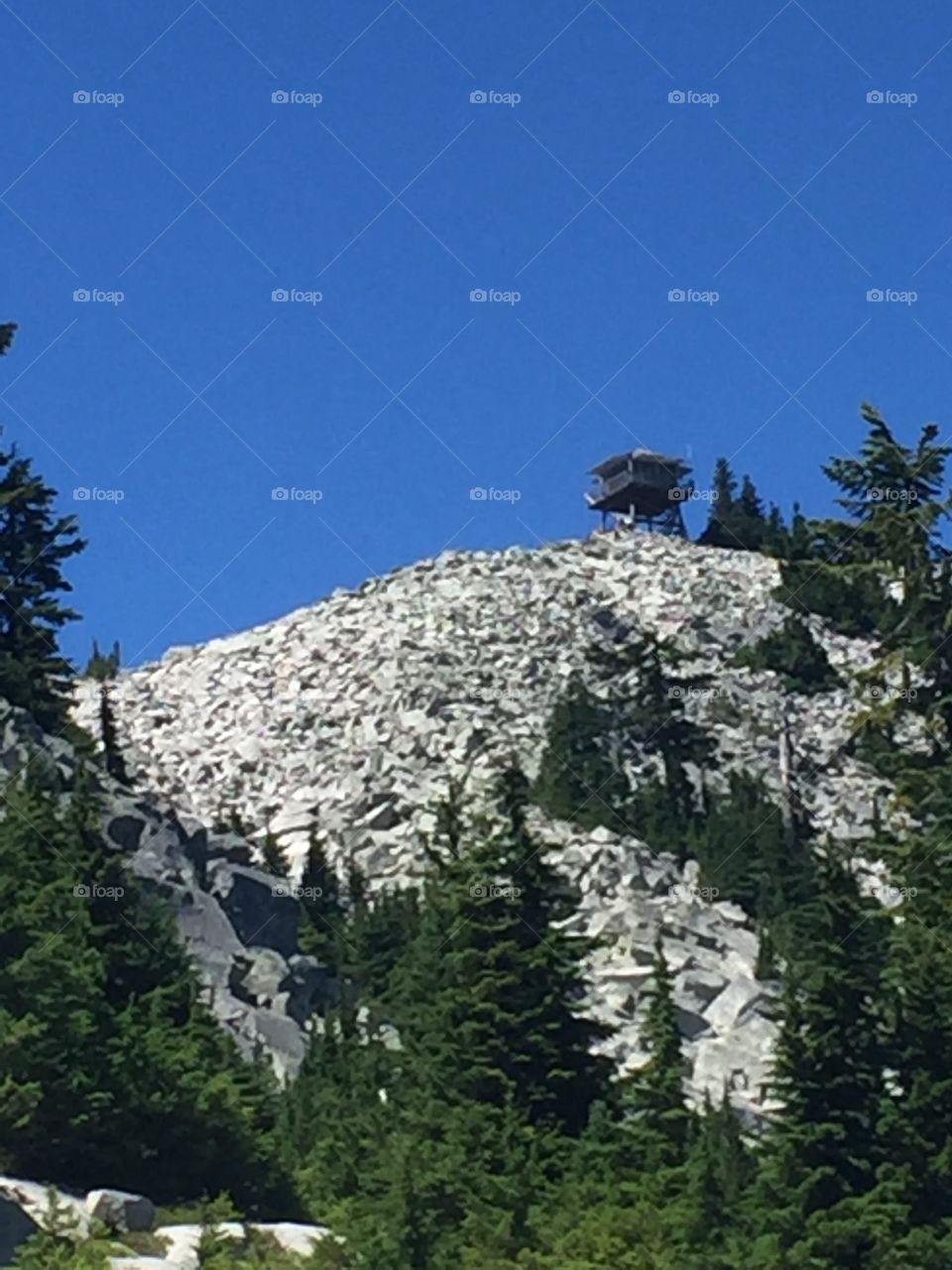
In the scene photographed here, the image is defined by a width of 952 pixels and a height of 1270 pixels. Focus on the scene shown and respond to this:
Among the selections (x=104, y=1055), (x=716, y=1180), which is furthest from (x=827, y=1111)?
(x=104, y=1055)

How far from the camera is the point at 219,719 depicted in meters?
87.4

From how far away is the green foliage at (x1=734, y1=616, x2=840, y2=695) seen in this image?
86125 mm

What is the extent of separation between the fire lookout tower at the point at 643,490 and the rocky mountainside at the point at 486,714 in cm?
202

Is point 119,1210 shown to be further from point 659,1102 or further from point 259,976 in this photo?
point 259,976

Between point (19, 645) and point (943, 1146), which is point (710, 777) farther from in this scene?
point (943, 1146)

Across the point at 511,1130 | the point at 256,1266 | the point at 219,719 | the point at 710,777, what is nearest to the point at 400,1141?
the point at 511,1130

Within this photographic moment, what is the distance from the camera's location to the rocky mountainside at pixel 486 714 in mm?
53219

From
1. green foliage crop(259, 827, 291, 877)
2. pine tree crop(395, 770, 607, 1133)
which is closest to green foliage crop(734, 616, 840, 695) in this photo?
green foliage crop(259, 827, 291, 877)

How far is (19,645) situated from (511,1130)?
29.2m

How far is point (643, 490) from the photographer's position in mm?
106688

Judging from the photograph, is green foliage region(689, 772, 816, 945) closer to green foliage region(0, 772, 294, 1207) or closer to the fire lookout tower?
green foliage region(0, 772, 294, 1207)

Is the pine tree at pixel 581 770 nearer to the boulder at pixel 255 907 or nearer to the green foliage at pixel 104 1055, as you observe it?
the boulder at pixel 255 907

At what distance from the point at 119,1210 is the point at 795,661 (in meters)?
66.0

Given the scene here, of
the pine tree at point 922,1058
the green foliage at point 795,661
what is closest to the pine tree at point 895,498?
the pine tree at point 922,1058
